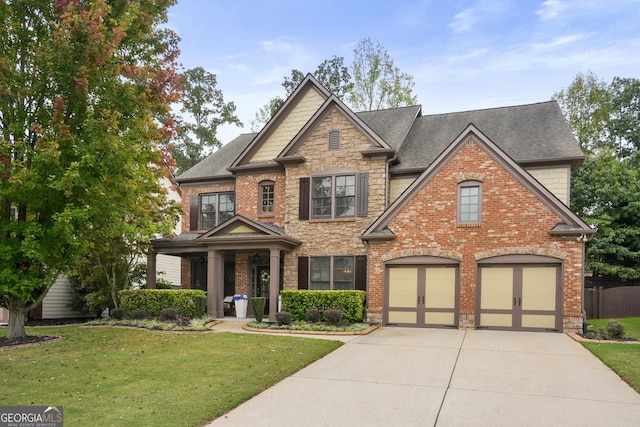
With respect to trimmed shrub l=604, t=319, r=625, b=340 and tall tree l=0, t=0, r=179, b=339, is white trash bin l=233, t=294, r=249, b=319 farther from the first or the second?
trimmed shrub l=604, t=319, r=625, b=340

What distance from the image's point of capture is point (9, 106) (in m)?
11.0

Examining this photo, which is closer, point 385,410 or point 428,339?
point 385,410

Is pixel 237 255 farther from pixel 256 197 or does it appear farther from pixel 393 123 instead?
pixel 393 123

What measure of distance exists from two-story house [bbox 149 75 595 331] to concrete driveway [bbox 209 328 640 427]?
3209mm

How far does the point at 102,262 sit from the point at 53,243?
6398mm

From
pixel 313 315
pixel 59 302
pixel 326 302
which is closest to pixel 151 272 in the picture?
pixel 59 302

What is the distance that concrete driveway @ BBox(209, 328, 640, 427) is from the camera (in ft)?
19.0

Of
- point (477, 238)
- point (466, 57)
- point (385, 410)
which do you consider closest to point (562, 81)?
point (466, 57)

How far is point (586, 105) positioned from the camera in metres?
30.5

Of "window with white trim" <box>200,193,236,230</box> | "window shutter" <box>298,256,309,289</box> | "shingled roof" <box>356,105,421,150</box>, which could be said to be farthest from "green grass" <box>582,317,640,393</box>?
"window with white trim" <box>200,193,236,230</box>

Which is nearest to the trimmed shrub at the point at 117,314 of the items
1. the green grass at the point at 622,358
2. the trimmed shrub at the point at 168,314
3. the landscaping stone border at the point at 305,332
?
the trimmed shrub at the point at 168,314

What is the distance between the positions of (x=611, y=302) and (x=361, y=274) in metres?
11.0

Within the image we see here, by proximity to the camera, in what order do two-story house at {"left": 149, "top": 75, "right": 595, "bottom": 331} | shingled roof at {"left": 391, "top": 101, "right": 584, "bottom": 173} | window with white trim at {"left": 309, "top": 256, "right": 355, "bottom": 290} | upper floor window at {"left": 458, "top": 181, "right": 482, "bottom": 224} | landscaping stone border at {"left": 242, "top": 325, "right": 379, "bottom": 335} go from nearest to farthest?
1. landscaping stone border at {"left": 242, "top": 325, "right": 379, "bottom": 335}
2. two-story house at {"left": 149, "top": 75, "right": 595, "bottom": 331}
3. upper floor window at {"left": 458, "top": 181, "right": 482, "bottom": 224}
4. shingled roof at {"left": 391, "top": 101, "right": 584, "bottom": 173}
5. window with white trim at {"left": 309, "top": 256, "right": 355, "bottom": 290}

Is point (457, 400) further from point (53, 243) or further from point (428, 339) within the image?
point (53, 243)
